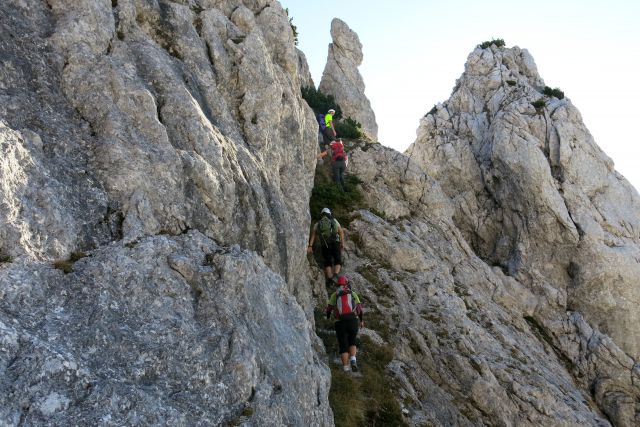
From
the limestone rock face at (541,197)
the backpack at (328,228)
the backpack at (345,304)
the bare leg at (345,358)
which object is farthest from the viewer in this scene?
the limestone rock face at (541,197)

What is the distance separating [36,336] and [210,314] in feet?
12.8

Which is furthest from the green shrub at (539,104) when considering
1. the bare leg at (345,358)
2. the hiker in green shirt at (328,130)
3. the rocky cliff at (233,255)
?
the bare leg at (345,358)

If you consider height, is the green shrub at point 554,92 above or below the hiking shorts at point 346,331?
above

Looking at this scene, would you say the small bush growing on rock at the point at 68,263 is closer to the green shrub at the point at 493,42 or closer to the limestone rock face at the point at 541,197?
the limestone rock face at the point at 541,197

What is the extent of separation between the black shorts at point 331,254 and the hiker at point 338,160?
788 centimetres

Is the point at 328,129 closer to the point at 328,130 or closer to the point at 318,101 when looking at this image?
the point at 328,130

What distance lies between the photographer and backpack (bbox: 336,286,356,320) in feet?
58.6

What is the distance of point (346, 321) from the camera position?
18.0 meters

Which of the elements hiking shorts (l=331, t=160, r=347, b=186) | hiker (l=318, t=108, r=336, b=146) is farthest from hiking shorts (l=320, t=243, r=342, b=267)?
hiker (l=318, t=108, r=336, b=146)

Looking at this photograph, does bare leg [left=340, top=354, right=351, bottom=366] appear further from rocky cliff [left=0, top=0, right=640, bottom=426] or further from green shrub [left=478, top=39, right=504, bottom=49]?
green shrub [left=478, top=39, right=504, bottom=49]

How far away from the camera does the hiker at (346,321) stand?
17922mm

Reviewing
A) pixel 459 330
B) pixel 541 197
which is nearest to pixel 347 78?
pixel 541 197

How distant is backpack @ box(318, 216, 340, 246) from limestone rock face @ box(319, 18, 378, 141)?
2636cm

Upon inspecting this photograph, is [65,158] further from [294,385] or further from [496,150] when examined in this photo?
[496,150]
